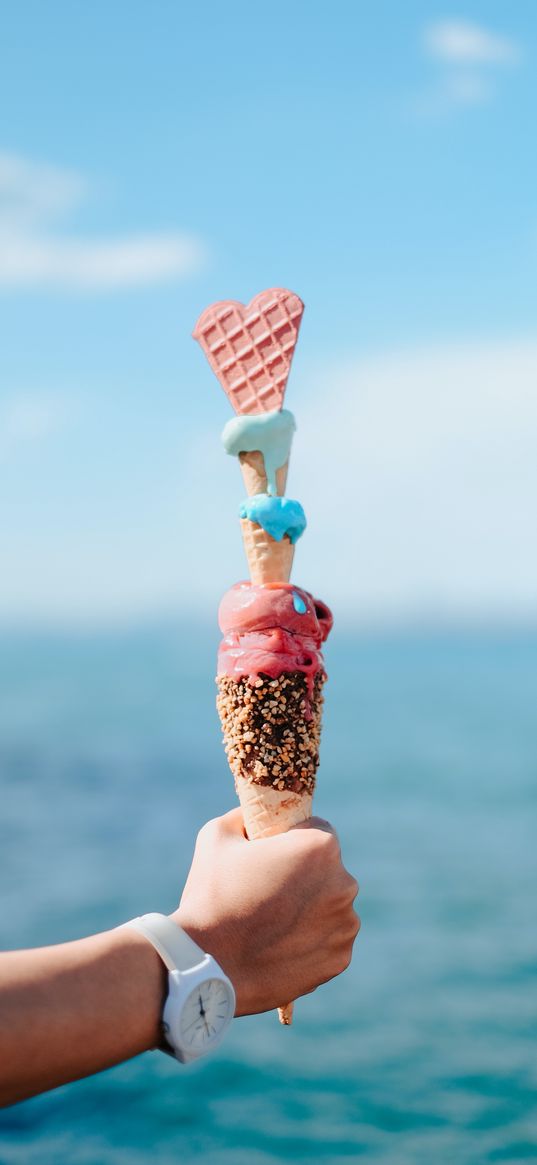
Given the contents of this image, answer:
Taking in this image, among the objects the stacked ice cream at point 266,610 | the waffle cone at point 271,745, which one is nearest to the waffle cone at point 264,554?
the stacked ice cream at point 266,610

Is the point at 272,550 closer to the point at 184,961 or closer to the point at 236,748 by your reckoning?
the point at 236,748

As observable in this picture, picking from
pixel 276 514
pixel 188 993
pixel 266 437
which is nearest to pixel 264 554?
pixel 276 514

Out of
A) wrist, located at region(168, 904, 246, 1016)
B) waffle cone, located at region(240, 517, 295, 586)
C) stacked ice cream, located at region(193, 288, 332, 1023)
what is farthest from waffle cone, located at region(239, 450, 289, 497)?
wrist, located at region(168, 904, 246, 1016)

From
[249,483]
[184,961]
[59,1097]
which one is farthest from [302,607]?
[59,1097]

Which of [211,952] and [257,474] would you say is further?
[257,474]

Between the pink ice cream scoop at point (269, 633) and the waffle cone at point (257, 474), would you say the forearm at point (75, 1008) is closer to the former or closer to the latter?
the pink ice cream scoop at point (269, 633)

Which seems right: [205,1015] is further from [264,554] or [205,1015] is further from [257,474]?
[257,474]
